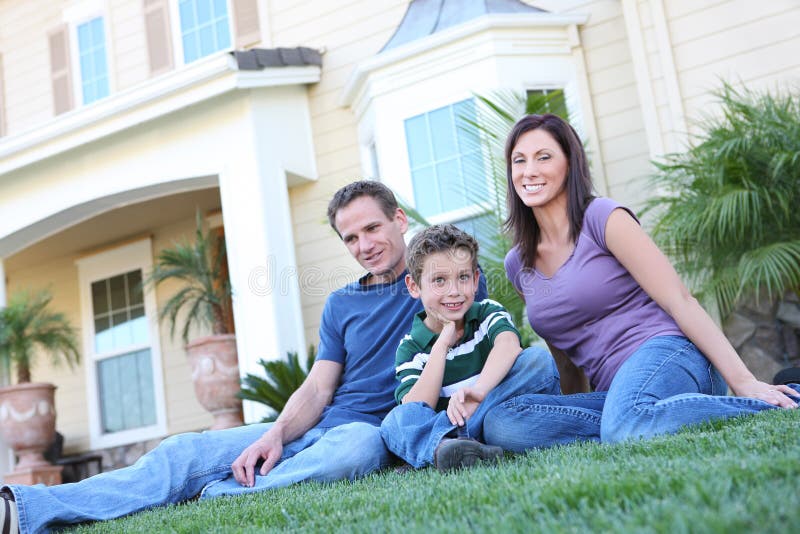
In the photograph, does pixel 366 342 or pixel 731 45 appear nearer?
pixel 366 342

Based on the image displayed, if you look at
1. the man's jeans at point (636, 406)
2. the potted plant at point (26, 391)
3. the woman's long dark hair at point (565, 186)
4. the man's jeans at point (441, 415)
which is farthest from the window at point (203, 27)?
the man's jeans at point (636, 406)

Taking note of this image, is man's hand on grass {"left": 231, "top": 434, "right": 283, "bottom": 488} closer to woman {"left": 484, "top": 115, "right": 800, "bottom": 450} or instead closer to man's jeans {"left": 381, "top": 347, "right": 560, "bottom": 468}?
man's jeans {"left": 381, "top": 347, "right": 560, "bottom": 468}

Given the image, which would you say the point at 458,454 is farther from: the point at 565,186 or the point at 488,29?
the point at 488,29

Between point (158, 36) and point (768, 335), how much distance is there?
706 cm

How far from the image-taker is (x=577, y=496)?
1.62 m

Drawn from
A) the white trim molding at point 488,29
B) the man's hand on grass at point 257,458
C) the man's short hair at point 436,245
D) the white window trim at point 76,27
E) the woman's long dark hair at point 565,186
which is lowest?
the man's hand on grass at point 257,458

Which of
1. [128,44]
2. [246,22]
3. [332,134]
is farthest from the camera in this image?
[128,44]

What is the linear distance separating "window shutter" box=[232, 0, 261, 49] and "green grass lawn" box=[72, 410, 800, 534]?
6762 mm

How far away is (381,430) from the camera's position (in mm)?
2883

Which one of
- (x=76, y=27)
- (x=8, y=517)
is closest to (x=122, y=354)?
(x=76, y=27)

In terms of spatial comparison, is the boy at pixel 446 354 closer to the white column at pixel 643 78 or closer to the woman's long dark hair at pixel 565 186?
the woman's long dark hair at pixel 565 186

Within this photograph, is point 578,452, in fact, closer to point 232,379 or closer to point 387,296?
point 387,296

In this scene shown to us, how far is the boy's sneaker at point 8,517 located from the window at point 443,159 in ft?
15.6

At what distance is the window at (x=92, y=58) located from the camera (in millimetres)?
9812
